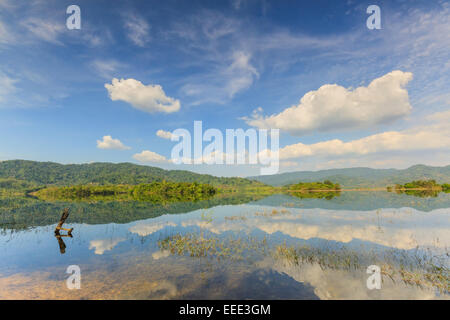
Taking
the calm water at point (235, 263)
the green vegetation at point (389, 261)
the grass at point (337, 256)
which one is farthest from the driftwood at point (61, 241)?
the green vegetation at point (389, 261)

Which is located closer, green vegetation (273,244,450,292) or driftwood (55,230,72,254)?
green vegetation (273,244,450,292)

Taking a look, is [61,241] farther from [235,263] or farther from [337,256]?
[337,256]

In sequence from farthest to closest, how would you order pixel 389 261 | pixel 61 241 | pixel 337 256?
1. pixel 61 241
2. pixel 337 256
3. pixel 389 261

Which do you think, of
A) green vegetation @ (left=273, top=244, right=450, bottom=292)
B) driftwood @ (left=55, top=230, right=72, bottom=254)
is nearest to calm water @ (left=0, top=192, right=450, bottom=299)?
green vegetation @ (left=273, top=244, right=450, bottom=292)

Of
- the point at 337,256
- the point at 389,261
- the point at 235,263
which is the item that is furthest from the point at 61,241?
the point at 389,261

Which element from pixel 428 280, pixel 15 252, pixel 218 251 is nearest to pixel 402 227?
pixel 428 280

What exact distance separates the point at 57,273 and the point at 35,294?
367 centimetres

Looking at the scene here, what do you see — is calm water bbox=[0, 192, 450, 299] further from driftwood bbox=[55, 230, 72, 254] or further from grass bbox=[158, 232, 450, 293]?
driftwood bbox=[55, 230, 72, 254]

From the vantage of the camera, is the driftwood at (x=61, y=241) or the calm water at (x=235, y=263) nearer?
the calm water at (x=235, y=263)

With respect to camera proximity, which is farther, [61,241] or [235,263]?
[61,241]

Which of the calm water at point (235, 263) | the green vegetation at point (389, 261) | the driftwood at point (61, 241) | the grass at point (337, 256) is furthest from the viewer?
the driftwood at point (61, 241)

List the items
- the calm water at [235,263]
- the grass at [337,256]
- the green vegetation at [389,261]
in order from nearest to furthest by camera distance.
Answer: the calm water at [235,263] < the green vegetation at [389,261] < the grass at [337,256]

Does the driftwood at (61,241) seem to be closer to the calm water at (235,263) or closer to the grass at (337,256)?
the calm water at (235,263)

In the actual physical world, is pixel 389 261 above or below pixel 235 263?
above
